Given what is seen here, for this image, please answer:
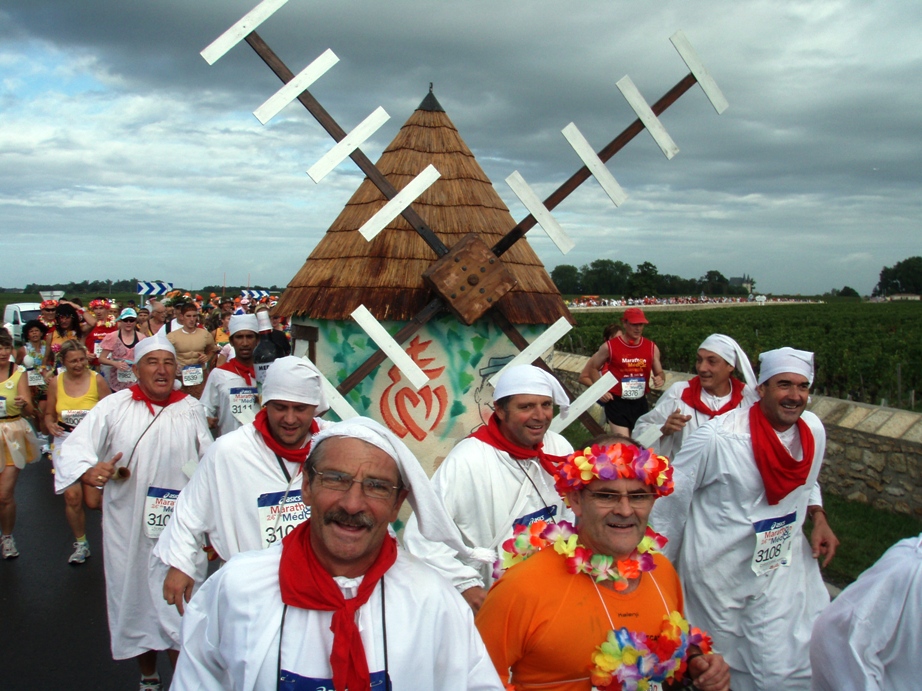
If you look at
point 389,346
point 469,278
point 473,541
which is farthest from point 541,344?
point 473,541

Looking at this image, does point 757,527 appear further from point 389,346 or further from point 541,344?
point 389,346

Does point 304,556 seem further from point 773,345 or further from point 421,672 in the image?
point 773,345

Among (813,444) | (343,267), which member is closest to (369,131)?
(343,267)

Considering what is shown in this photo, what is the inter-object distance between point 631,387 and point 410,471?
5.59 metres

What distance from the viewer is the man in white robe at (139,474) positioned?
4410 millimetres

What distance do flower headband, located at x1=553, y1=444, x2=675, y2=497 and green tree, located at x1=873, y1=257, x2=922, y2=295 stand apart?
126658mm

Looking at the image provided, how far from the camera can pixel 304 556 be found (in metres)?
2.08

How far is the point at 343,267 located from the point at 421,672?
4.91 m

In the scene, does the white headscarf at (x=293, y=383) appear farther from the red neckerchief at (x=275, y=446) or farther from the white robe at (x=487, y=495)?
the white robe at (x=487, y=495)

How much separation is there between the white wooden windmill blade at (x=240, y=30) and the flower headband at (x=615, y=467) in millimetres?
4378

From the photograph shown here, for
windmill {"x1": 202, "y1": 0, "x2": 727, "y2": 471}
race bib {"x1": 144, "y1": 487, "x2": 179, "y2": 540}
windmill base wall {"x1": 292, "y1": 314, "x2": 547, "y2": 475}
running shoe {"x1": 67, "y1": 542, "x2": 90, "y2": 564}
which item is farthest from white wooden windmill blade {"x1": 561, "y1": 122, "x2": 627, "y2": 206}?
running shoe {"x1": 67, "y1": 542, "x2": 90, "y2": 564}

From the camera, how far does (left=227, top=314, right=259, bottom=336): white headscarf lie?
657 centimetres

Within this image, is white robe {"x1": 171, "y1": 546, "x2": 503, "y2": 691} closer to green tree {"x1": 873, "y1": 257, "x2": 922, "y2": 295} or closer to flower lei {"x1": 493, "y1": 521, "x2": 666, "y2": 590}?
flower lei {"x1": 493, "y1": 521, "x2": 666, "y2": 590}

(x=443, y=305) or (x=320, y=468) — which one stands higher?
(x=443, y=305)
